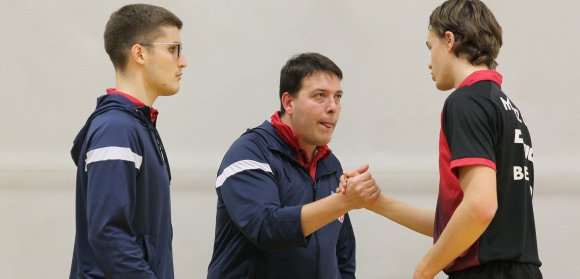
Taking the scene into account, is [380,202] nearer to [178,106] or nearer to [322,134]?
[322,134]

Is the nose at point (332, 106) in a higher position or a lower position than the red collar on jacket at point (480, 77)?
higher

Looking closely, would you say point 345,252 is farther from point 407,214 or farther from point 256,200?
point 256,200

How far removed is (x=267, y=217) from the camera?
285cm

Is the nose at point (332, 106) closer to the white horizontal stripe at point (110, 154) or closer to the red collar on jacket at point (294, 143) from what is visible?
the red collar on jacket at point (294, 143)

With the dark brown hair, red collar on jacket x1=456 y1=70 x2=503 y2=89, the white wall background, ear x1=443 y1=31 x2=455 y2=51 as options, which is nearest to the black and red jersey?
red collar on jacket x1=456 y1=70 x2=503 y2=89

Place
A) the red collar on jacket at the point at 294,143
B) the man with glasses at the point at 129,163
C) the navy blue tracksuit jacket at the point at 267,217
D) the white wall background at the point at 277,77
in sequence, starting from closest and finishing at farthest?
the man with glasses at the point at 129,163 → the navy blue tracksuit jacket at the point at 267,217 → the red collar on jacket at the point at 294,143 → the white wall background at the point at 277,77

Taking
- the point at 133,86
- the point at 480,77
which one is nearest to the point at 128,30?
the point at 133,86

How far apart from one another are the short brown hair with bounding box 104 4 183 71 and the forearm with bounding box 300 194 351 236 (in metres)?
0.81

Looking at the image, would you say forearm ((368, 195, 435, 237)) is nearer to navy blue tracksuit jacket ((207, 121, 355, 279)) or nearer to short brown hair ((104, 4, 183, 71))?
Result: navy blue tracksuit jacket ((207, 121, 355, 279))

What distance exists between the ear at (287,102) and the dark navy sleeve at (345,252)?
1.78 feet

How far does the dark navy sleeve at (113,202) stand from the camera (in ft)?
7.76

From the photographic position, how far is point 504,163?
7.89ft

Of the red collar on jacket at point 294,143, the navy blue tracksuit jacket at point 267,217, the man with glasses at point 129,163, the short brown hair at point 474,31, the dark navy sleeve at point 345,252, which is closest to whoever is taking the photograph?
the man with glasses at point 129,163

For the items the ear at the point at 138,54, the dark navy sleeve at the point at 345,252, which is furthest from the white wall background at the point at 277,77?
the ear at the point at 138,54
